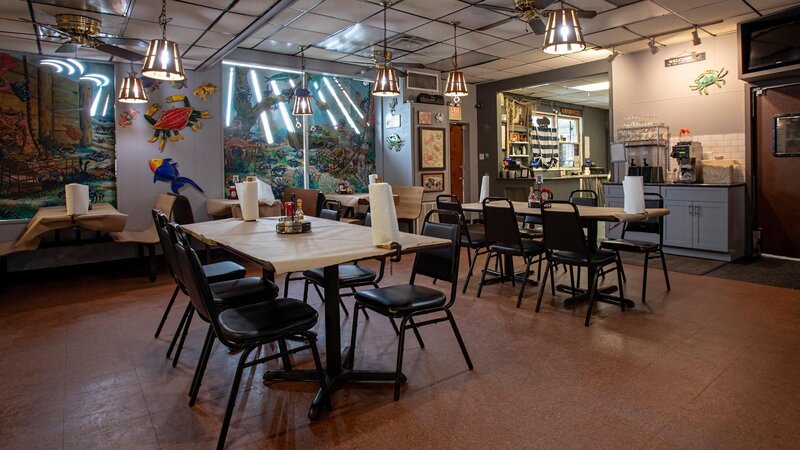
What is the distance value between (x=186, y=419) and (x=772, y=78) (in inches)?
299

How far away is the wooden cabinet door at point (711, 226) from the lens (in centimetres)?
620

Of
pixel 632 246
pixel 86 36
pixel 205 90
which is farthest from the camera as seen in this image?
pixel 205 90

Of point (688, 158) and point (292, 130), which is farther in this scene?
point (292, 130)

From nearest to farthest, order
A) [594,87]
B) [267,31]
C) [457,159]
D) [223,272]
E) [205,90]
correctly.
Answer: [223,272] → [267,31] → [205,90] → [457,159] → [594,87]

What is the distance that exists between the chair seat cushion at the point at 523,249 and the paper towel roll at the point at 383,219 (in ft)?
7.04

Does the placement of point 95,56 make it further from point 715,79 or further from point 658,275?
point 715,79

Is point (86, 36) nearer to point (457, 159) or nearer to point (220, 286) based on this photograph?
point (220, 286)

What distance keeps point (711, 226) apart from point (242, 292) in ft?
20.0

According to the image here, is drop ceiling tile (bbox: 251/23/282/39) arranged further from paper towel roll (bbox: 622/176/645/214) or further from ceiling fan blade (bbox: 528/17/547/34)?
paper towel roll (bbox: 622/176/645/214)

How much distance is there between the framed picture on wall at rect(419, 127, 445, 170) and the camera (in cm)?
865

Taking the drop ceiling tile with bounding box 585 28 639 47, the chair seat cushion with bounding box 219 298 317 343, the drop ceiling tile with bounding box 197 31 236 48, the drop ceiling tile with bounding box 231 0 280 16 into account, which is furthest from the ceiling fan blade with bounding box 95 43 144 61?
the drop ceiling tile with bounding box 585 28 639 47

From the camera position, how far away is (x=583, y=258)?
157 inches

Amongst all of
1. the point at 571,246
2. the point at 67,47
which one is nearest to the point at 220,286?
the point at 571,246

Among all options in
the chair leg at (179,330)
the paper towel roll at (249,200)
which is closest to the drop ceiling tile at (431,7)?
the paper towel roll at (249,200)
